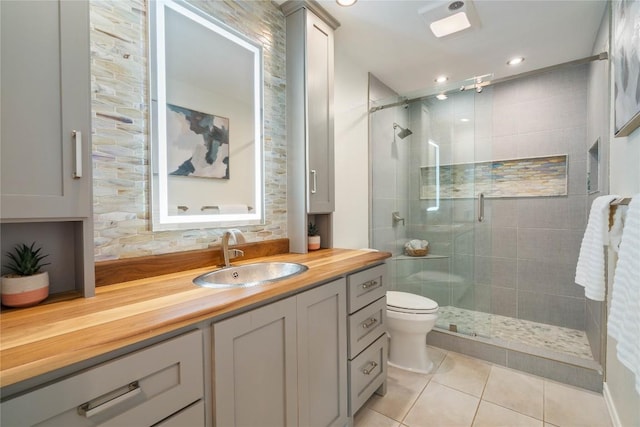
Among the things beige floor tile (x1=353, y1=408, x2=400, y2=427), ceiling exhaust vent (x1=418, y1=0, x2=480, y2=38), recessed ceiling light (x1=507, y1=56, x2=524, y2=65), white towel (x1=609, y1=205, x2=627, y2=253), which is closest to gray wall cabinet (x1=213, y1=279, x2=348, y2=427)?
beige floor tile (x1=353, y1=408, x2=400, y2=427)

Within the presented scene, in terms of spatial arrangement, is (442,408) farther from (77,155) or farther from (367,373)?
(77,155)

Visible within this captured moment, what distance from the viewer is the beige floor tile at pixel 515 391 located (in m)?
1.65

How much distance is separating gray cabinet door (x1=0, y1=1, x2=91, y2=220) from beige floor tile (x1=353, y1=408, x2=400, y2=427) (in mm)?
1629

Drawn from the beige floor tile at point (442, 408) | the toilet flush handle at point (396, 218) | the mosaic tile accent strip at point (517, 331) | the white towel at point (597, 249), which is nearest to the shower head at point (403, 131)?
the toilet flush handle at point (396, 218)

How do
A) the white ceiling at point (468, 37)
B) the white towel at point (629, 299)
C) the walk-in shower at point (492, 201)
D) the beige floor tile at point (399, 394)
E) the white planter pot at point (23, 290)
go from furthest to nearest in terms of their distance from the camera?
1. the walk-in shower at point (492, 201)
2. the white ceiling at point (468, 37)
3. the beige floor tile at point (399, 394)
4. the white planter pot at point (23, 290)
5. the white towel at point (629, 299)

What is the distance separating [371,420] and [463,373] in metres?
0.83

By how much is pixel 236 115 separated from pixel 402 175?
1830 mm

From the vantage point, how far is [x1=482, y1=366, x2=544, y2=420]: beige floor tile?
1.65m

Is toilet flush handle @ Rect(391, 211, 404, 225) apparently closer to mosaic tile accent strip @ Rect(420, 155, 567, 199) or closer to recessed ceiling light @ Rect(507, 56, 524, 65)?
mosaic tile accent strip @ Rect(420, 155, 567, 199)

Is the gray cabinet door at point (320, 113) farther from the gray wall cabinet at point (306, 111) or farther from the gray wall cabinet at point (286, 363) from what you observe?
the gray wall cabinet at point (286, 363)

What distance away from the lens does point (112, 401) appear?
65 cm

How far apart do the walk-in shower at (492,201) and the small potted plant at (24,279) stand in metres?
2.21

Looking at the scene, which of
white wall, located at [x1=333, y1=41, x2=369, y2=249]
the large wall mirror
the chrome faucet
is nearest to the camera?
the large wall mirror

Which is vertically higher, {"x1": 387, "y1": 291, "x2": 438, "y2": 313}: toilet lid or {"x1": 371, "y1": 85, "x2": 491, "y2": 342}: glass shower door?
{"x1": 371, "y1": 85, "x2": 491, "y2": 342}: glass shower door
